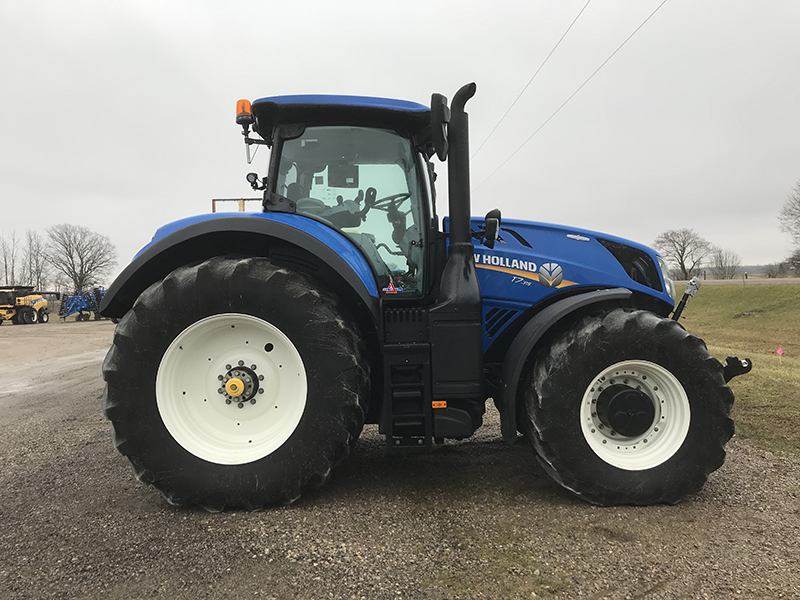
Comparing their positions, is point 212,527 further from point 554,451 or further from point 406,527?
point 554,451

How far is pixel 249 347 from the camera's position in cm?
290

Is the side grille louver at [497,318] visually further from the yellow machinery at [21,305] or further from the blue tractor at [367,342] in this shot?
the yellow machinery at [21,305]

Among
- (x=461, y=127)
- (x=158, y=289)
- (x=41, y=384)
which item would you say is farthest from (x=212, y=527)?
(x=41, y=384)

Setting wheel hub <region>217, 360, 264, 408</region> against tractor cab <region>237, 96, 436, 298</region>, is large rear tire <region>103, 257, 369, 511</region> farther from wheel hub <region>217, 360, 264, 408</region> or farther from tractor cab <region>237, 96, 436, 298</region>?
tractor cab <region>237, 96, 436, 298</region>

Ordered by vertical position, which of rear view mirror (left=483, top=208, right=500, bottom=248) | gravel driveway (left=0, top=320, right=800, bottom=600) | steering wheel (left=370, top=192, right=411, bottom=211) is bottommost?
gravel driveway (left=0, top=320, right=800, bottom=600)

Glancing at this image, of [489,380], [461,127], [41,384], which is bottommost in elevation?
[41,384]

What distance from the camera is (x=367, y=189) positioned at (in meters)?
3.19

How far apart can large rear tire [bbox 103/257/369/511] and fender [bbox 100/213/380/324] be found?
0.15 meters

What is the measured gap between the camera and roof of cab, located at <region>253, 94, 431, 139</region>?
3.05m

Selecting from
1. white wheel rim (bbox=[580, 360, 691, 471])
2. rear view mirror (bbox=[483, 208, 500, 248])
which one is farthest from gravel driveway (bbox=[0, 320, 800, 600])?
rear view mirror (bbox=[483, 208, 500, 248])

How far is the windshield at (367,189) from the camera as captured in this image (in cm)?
→ 316

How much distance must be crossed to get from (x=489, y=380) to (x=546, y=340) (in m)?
0.50

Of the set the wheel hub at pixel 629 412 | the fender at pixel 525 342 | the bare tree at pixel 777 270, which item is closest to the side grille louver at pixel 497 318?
the fender at pixel 525 342

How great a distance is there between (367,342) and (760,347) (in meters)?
13.4
